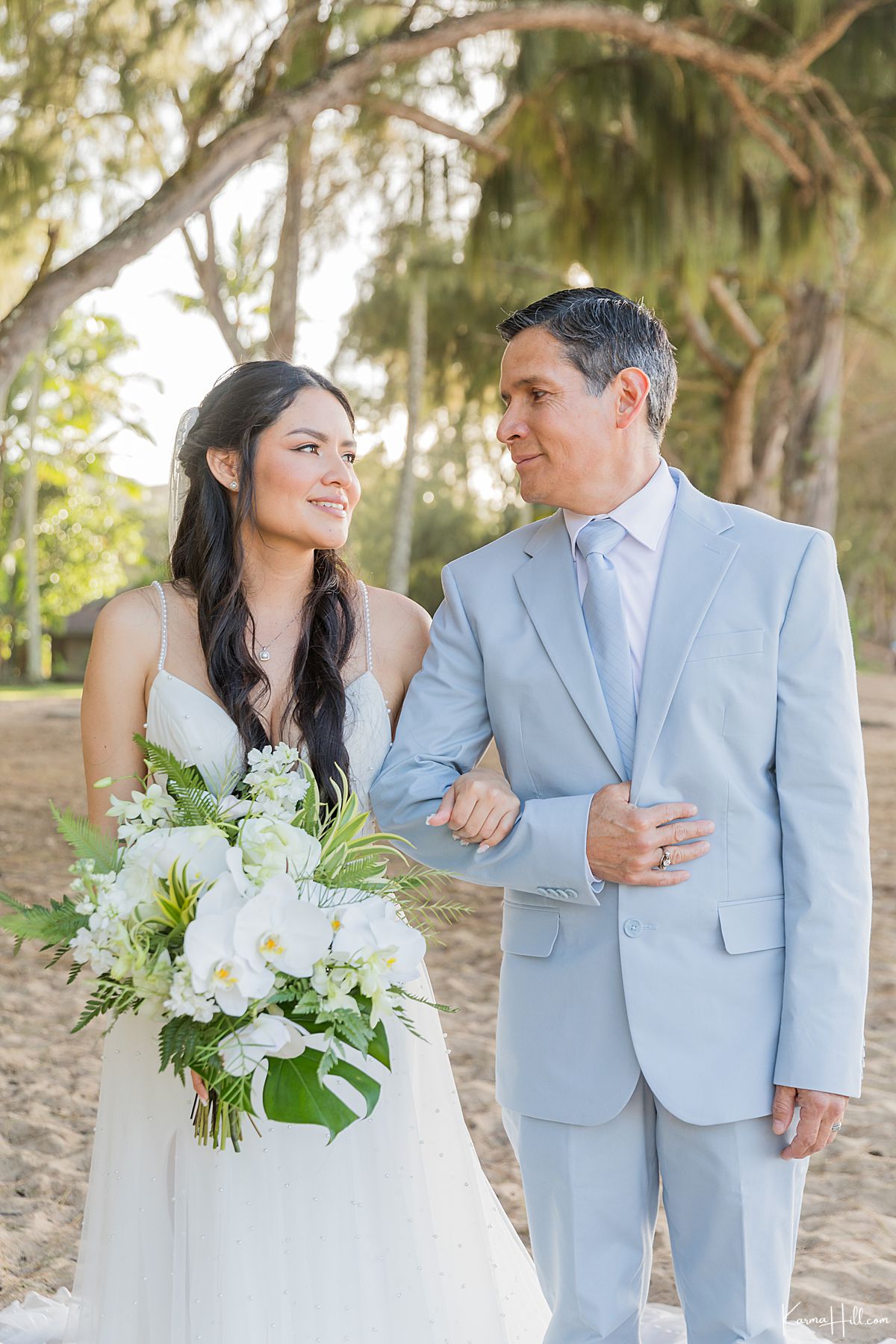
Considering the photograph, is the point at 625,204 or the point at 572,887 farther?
the point at 625,204

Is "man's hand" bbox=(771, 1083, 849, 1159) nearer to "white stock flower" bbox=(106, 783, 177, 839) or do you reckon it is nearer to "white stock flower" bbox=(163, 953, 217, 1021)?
"white stock flower" bbox=(163, 953, 217, 1021)

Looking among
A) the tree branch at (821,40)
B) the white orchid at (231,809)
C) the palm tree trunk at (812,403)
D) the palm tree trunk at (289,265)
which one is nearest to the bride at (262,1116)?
the white orchid at (231,809)

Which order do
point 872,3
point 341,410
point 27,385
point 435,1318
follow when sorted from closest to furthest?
point 435,1318 → point 341,410 → point 872,3 → point 27,385

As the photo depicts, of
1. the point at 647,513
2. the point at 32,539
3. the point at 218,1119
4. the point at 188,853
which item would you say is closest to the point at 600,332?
the point at 647,513

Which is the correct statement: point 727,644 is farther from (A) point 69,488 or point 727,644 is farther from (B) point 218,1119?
(A) point 69,488

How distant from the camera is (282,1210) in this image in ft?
7.20

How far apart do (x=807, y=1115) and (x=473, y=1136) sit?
2.27m

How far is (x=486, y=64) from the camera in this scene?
24.0ft

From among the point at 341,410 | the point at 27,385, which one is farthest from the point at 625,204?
the point at 27,385

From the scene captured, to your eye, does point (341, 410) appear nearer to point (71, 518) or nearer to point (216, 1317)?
point (216, 1317)

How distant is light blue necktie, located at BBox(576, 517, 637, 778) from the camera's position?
212 cm

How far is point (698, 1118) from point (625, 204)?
6.17m

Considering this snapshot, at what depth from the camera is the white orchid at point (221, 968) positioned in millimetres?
1584

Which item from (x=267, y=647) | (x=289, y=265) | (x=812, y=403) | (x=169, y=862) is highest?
(x=289, y=265)
